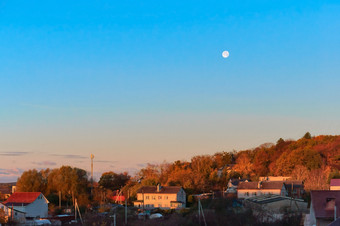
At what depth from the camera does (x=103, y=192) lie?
213ft

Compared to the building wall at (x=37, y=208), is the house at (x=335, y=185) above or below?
above

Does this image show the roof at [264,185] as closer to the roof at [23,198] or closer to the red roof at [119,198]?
the red roof at [119,198]

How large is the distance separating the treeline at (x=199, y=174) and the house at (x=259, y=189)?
317cm

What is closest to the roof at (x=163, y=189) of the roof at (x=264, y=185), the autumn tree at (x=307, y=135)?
the roof at (x=264, y=185)

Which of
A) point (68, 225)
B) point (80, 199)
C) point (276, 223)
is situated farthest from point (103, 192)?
point (276, 223)

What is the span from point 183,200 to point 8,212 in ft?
67.0

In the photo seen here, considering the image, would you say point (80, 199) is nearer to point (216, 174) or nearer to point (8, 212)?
point (8, 212)

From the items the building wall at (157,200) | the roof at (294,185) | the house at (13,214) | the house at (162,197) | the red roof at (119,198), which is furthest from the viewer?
the red roof at (119,198)

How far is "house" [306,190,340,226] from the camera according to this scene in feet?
96.2

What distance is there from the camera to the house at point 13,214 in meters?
45.4

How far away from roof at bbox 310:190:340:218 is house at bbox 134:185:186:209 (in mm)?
26960

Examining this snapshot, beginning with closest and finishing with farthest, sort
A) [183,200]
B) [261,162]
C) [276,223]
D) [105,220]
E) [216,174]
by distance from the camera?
[276,223] < [105,220] < [183,200] < [216,174] < [261,162]

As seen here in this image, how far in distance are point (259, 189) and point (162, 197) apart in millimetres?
11859

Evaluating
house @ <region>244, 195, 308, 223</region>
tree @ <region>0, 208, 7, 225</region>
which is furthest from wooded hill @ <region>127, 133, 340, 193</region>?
tree @ <region>0, 208, 7, 225</region>
